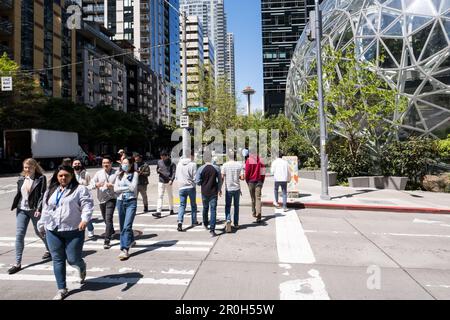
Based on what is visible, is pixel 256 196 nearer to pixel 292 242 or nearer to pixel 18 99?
pixel 292 242

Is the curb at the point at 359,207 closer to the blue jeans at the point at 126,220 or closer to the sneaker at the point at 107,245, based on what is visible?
the sneaker at the point at 107,245

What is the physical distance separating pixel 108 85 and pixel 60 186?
72.0m

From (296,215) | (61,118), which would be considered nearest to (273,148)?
(296,215)

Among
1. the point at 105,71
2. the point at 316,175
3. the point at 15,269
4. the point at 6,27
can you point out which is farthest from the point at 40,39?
the point at 15,269

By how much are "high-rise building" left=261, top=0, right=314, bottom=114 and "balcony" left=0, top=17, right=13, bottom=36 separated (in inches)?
2707

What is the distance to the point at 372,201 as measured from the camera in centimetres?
1308

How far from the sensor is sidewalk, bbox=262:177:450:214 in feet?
39.1

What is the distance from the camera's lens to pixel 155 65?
340 ft

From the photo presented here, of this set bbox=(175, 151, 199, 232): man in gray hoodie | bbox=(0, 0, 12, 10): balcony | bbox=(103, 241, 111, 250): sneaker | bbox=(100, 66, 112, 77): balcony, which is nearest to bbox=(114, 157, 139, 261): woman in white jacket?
bbox=(103, 241, 111, 250): sneaker

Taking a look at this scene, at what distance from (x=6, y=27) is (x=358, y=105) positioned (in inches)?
1748

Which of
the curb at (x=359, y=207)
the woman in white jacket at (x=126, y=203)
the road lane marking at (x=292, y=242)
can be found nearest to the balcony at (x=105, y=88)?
the curb at (x=359, y=207)

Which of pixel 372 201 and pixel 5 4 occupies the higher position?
pixel 5 4

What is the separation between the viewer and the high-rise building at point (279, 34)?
332ft

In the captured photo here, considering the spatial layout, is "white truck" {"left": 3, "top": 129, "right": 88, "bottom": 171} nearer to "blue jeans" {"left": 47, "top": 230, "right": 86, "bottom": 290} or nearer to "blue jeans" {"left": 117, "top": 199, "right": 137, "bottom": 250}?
"blue jeans" {"left": 117, "top": 199, "right": 137, "bottom": 250}
